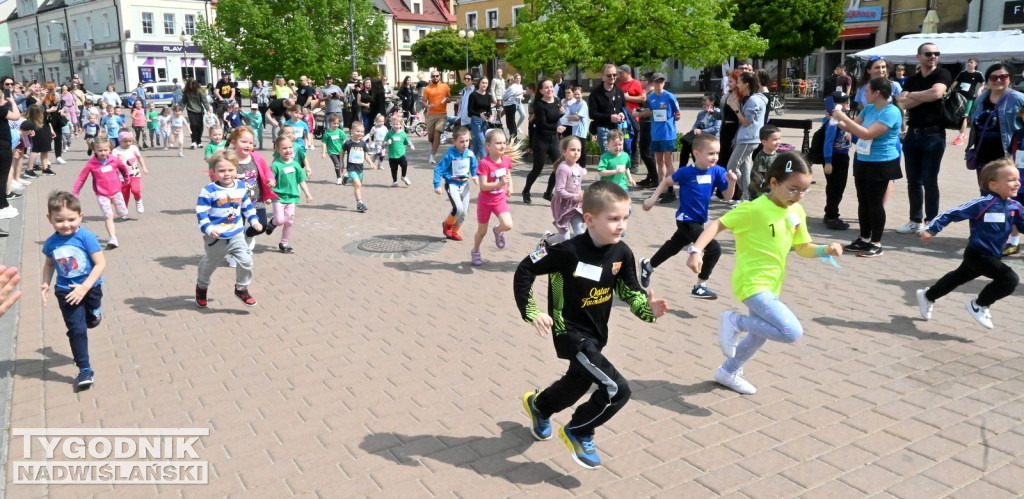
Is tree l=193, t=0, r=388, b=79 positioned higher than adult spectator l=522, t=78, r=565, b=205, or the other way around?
tree l=193, t=0, r=388, b=79

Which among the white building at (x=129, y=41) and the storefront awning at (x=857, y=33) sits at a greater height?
the white building at (x=129, y=41)

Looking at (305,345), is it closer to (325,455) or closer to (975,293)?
(325,455)

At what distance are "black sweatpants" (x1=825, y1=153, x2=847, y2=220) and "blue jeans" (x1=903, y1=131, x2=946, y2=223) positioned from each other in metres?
0.77

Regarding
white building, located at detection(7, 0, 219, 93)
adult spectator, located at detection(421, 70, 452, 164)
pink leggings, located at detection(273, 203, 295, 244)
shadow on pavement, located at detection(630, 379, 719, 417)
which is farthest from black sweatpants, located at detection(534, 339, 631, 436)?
white building, located at detection(7, 0, 219, 93)

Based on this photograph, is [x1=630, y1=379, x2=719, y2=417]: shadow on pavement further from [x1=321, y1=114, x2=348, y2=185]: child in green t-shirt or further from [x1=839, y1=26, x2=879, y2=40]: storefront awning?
[x1=839, y1=26, x2=879, y2=40]: storefront awning

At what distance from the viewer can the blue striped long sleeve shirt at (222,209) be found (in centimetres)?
669

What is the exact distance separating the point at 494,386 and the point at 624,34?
496 inches

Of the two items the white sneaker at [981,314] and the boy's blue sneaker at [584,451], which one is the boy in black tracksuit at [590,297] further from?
the white sneaker at [981,314]

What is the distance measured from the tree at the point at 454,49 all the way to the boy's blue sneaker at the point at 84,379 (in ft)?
207

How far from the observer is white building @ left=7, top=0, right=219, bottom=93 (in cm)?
6316

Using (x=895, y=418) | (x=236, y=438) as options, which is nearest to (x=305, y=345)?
(x=236, y=438)

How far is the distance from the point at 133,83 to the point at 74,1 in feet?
51.6

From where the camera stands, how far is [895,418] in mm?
4602

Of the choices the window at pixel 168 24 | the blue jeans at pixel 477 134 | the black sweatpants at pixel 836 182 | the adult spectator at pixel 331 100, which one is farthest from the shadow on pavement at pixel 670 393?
the window at pixel 168 24
